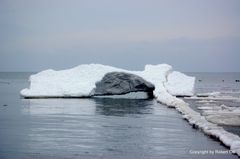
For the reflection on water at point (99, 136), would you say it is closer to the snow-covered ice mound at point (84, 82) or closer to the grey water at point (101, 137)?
the grey water at point (101, 137)

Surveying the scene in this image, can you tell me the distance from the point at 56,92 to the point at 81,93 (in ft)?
7.95

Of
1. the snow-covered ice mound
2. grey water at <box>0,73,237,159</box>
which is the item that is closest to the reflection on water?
grey water at <box>0,73,237,159</box>

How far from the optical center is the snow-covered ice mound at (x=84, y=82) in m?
37.0

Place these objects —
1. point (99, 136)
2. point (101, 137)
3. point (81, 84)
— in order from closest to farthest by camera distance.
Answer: point (101, 137) < point (99, 136) < point (81, 84)

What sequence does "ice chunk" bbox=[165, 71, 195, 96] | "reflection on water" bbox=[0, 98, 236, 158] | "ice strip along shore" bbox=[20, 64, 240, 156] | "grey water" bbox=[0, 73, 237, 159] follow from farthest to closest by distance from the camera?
1. "ice chunk" bbox=[165, 71, 195, 96]
2. "ice strip along shore" bbox=[20, 64, 240, 156]
3. "reflection on water" bbox=[0, 98, 236, 158]
4. "grey water" bbox=[0, 73, 237, 159]

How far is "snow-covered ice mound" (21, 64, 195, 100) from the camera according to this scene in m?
37.0

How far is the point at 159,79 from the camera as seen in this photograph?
4181 centimetres

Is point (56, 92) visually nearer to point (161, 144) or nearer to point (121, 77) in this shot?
point (121, 77)

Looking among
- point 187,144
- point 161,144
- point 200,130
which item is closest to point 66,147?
point 161,144

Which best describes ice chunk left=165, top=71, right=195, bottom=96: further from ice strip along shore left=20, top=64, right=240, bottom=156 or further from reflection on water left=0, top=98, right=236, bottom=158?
reflection on water left=0, top=98, right=236, bottom=158

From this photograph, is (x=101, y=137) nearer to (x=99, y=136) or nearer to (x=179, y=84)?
(x=99, y=136)

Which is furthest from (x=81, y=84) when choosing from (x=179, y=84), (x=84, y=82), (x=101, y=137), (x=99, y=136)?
(x=101, y=137)

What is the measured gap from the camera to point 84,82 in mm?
37562

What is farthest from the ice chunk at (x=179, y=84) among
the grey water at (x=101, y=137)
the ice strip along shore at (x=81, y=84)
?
the grey water at (x=101, y=137)
